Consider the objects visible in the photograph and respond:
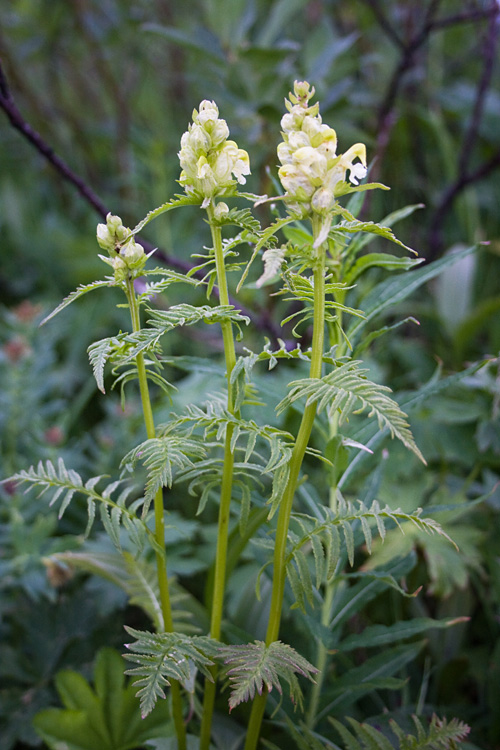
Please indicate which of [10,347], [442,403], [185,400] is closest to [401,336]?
[442,403]

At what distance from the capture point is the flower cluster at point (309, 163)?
1.40 ft

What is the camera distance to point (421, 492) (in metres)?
0.94

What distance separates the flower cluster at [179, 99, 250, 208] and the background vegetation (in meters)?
0.20

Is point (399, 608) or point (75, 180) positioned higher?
point (75, 180)

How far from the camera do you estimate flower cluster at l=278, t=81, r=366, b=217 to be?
427 mm

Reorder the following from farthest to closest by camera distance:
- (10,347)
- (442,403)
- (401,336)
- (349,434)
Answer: (401,336)
(10,347)
(442,403)
(349,434)

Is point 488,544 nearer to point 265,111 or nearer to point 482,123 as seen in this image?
point 265,111

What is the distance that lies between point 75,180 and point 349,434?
562 millimetres

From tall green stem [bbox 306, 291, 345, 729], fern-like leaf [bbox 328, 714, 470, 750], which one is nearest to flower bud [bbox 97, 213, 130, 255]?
tall green stem [bbox 306, 291, 345, 729]

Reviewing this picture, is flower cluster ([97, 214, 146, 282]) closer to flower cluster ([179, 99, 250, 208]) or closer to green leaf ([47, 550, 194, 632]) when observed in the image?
flower cluster ([179, 99, 250, 208])

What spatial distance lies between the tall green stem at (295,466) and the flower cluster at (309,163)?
3 centimetres

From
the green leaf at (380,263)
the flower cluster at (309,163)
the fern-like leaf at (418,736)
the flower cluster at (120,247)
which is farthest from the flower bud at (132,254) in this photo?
the fern-like leaf at (418,736)

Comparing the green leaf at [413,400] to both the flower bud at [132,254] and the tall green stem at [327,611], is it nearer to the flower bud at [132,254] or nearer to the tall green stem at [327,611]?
the tall green stem at [327,611]

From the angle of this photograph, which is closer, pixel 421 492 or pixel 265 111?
pixel 421 492
